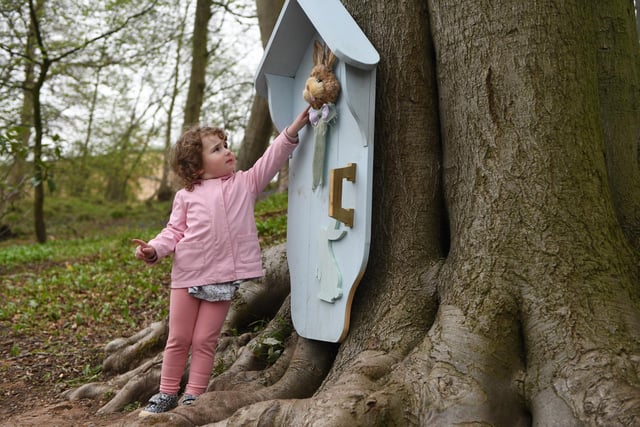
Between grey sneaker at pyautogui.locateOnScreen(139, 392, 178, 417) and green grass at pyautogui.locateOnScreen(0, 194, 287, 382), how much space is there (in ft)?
5.27

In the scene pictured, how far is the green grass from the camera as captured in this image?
571 cm

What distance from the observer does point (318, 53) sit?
11.2ft

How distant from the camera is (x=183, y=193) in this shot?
12.2ft

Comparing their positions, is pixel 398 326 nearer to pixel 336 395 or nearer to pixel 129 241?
pixel 336 395

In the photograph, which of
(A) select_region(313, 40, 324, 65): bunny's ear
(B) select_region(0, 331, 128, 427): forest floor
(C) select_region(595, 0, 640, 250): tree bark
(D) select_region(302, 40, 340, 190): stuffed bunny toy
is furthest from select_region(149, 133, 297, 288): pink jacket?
(C) select_region(595, 0, 640, 250): tree bark

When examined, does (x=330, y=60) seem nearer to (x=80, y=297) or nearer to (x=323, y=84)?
(x=323, y=84)

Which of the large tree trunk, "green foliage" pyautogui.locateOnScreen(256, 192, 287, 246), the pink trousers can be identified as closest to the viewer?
the large tree trunk

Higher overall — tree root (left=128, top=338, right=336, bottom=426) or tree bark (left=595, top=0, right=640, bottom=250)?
tree bark (left=595, top=0, right=640, bottom=250)

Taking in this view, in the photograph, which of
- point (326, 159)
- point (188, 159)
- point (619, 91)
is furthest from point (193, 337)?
point (619, 91)

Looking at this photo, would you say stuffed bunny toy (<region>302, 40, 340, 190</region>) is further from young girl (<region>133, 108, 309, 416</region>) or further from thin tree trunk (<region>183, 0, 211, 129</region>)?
thin tree trunk (<region>183, 0, 211, 129</region>)

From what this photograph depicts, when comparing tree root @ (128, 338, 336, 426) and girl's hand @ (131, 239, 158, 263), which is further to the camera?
girl's hand @ (131, 239, 158, 263)

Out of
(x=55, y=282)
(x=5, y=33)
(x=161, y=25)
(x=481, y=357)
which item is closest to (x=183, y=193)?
(x=481, y=357)

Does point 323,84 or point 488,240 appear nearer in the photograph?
point 488,240

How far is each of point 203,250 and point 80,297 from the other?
4439 millimetres
